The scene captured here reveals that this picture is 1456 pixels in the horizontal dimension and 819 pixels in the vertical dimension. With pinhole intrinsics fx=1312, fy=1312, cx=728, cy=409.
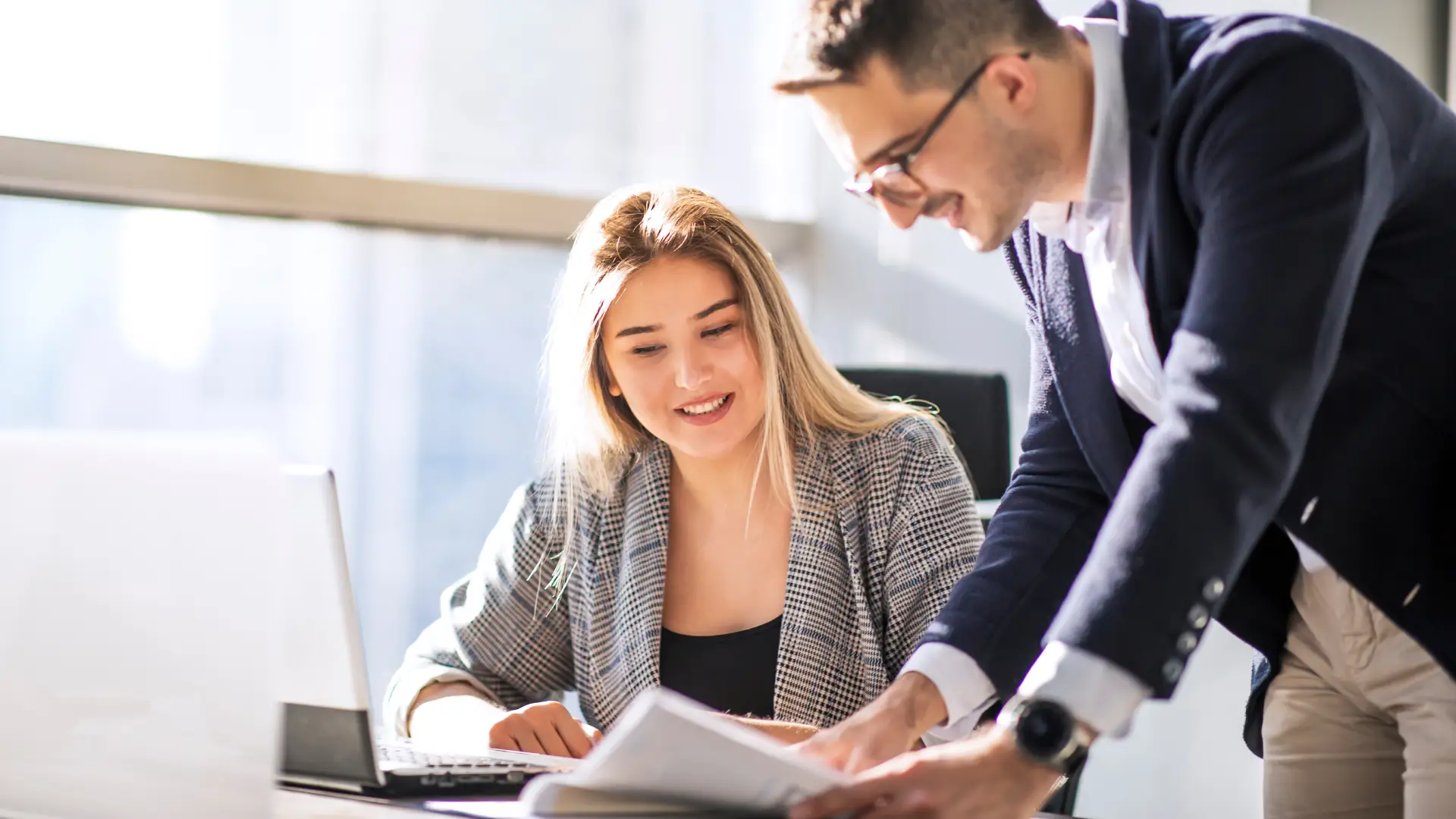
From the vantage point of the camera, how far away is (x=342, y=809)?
40.9 inches

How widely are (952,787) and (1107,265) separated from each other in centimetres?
53

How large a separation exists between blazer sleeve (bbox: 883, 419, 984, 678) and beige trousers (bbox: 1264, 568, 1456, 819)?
20.9 inches

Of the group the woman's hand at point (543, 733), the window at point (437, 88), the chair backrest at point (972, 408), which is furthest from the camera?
the window at point (437, 88)

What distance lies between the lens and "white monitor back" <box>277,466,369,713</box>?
104cm

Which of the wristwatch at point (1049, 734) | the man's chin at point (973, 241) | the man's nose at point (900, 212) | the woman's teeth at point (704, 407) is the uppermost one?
the man's nose at point (900, 212)

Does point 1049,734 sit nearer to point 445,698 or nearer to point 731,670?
point 731,670

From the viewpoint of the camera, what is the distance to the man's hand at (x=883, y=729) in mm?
1050

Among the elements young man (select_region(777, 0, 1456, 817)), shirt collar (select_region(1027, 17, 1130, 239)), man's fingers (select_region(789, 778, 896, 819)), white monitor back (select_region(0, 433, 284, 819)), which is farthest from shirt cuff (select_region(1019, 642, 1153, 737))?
white monitor back (select_region(0, 433, 284, 819))

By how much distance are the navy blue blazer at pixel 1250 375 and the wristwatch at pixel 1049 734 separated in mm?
52

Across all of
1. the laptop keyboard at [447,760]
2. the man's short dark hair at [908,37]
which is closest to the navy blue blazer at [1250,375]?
the man's short dark hair at [908,37]

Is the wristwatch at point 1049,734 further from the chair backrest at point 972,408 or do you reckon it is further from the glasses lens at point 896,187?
the chair backrest at point 972,408

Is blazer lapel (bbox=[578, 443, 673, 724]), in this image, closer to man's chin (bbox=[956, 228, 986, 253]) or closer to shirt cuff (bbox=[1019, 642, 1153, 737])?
man's chin (bbox=[956, 228, 986, 253])

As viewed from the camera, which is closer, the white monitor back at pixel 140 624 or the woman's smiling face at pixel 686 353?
the white monitor back at pixel 140 624

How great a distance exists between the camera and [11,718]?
100 centimetres
